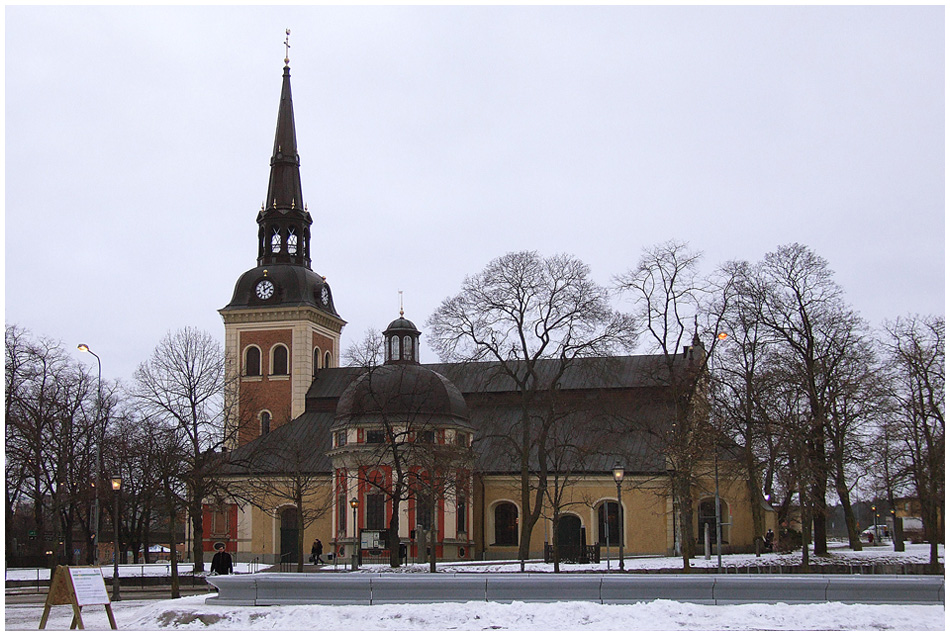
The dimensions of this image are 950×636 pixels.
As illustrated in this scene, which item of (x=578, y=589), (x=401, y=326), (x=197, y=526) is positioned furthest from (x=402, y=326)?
(x=578, y=589)

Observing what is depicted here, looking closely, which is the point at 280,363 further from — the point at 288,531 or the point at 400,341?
the point at 288,531

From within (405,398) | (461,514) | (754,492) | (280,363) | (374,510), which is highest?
(280,363)

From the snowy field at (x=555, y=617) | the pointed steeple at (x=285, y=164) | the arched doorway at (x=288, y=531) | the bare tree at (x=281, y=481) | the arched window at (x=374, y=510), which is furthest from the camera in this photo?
the pointed steeple at (x=285, y=164)

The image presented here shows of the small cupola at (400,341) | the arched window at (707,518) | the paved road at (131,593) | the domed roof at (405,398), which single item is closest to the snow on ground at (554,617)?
the paved road at (131,593)

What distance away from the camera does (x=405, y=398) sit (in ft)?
172

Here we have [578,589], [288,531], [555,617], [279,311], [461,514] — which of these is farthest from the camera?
[279,311]

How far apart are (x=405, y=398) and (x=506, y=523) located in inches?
370

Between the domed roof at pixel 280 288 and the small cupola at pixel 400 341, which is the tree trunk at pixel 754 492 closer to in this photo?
the small cupola at pixel 400 341

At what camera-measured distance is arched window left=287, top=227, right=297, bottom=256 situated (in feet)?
219

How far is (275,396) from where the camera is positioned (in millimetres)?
66188

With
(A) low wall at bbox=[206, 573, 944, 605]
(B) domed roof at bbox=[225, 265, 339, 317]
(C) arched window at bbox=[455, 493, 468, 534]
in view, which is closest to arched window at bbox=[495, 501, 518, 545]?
(C) arched window at bbox=[455, 493, 468, 534]

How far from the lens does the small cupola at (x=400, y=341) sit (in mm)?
62312

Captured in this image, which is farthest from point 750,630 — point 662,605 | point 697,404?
point 697,404

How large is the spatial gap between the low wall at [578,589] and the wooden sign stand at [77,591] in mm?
2265
